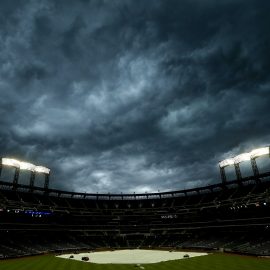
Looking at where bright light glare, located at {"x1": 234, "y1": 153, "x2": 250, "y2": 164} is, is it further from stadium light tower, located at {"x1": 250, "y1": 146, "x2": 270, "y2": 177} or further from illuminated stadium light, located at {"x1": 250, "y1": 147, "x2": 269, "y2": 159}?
illuminated stadium light, located at {"x1": 250, "y1": 147, "x2": 269, "y2": 159}

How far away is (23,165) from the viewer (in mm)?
98125

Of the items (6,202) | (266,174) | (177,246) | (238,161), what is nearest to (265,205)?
(266,174)

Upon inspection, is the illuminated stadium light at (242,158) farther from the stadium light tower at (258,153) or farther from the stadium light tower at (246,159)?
the stadium light tower at (258,153)

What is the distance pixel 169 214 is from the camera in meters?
109

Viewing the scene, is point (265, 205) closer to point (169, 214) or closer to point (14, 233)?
point (169, 214)

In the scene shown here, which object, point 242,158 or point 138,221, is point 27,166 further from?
point 242,158

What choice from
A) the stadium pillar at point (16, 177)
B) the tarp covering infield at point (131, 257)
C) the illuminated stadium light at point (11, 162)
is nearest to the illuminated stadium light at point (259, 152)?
the tarp covering infield at point (131, 257)

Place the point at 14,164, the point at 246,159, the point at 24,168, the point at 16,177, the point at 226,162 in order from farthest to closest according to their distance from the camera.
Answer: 1. the point at 226,162
2. the point at 24,168
3. the point at 16,177
4. the point at 246,159
5. the point at 14,164

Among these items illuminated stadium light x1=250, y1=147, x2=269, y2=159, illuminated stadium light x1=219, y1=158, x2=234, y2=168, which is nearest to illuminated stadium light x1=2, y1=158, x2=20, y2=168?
illuminated stadium light x1=219, y1=158, x2=234, y2=168

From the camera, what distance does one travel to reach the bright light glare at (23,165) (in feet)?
308

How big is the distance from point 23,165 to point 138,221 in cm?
5226

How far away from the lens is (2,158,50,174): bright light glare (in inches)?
3690

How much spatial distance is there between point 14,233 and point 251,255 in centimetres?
6865

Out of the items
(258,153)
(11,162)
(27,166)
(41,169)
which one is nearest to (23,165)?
(27,166)
